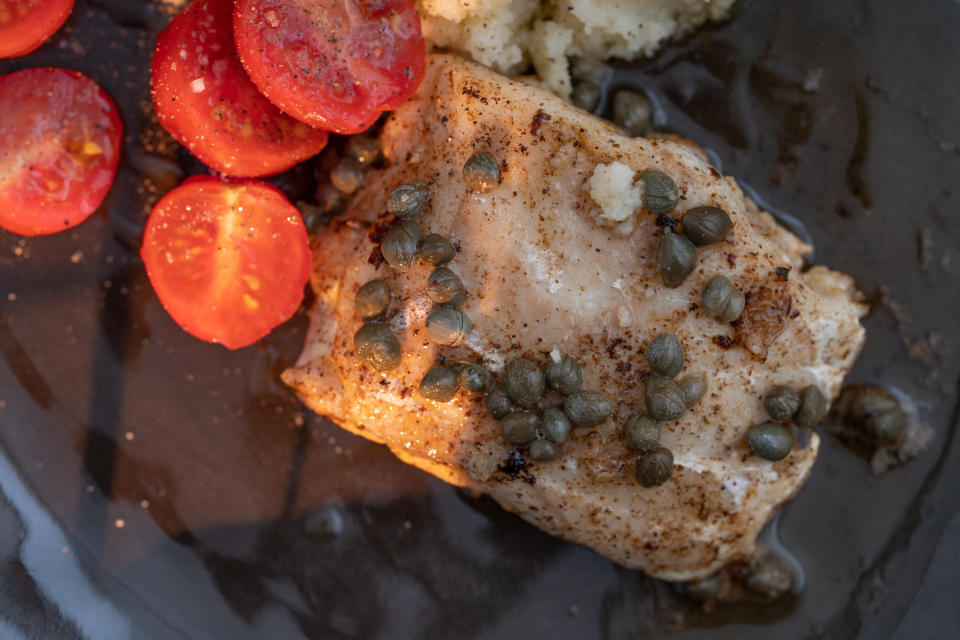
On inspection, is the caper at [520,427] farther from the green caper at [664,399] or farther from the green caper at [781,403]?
the green caper at [781,403]

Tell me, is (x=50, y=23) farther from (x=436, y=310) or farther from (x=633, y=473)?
(x=633, y=473)

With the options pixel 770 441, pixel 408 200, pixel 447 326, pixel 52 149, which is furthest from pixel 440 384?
pixel 52 149

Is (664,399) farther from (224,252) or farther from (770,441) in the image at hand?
(224,252)

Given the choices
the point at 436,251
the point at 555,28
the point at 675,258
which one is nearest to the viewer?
the point at 675,258

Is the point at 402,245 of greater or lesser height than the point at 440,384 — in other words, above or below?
above

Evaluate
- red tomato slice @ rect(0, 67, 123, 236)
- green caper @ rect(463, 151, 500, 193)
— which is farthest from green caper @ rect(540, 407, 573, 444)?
red tomato slice @ rect(0, 67, 123, 236)

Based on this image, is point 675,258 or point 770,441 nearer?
point 675,258
